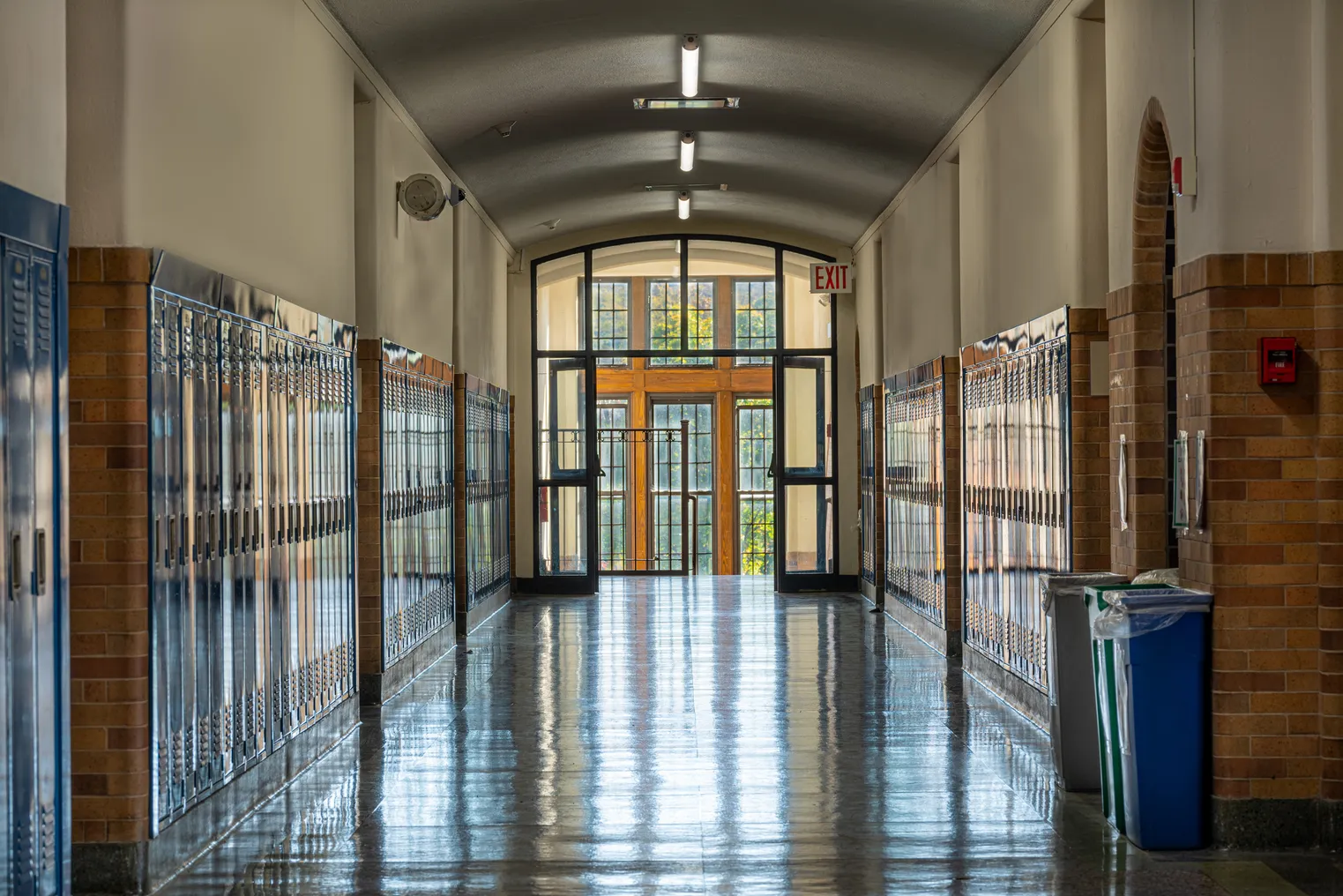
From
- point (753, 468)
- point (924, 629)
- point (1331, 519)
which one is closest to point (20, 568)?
point (1331, 519)

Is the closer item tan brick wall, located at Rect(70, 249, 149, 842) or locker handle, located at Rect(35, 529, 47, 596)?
locker handle, located at Rect(35, 529, 47, 596)

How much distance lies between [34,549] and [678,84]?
651cm

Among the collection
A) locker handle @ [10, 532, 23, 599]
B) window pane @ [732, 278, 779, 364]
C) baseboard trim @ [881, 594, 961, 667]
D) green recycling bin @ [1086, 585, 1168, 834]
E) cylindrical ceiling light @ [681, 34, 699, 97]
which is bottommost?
baseboard trim @ [881, 594, 961, 667]

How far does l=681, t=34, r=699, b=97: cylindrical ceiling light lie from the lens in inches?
332

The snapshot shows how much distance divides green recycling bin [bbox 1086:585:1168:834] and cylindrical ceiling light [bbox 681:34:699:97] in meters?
4.35

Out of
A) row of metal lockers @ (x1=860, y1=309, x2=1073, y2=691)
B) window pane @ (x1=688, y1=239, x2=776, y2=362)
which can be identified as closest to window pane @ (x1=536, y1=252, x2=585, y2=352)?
window pane @ (x1=688, y1=239, x2=776, y2=362)

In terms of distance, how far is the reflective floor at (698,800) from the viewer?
15.9 feet

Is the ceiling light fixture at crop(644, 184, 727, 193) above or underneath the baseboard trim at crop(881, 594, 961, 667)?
above

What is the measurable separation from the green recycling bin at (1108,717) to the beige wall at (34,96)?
3.72m

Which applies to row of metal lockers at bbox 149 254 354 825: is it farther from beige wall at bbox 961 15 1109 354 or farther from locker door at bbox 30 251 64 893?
beige wall at bbox 961 15 1109 354

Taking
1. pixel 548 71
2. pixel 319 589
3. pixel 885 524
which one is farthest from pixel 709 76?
pixel 885 524

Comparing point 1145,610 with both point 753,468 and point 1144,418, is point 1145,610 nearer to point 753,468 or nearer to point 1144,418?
point 1144,418

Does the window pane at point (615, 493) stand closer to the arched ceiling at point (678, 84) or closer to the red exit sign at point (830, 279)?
the red exit sign at point (830, 279)

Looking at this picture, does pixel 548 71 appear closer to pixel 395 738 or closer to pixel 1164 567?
pixel 395 738
